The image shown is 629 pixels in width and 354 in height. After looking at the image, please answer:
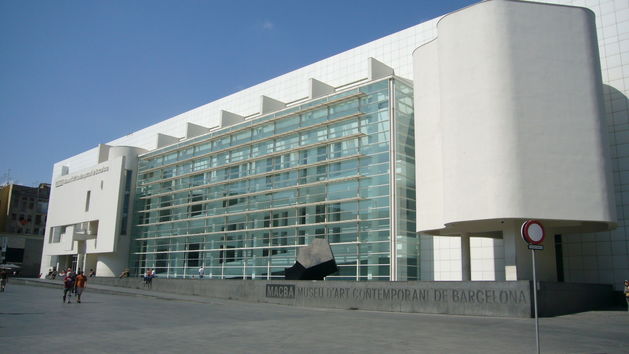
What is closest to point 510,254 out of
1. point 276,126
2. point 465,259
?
point 465,259

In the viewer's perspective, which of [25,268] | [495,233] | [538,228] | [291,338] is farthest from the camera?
[25,268]

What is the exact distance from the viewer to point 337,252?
3428 centimetres

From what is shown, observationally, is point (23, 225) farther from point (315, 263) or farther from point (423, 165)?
point (423, 165)

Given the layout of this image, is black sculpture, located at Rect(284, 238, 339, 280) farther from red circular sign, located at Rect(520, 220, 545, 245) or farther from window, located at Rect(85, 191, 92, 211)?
window, located at Rect(85, 191, 92, 211)

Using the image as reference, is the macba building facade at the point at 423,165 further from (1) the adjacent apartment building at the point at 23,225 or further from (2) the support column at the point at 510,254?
(1) the adjacent apartment building at the point at 23,225

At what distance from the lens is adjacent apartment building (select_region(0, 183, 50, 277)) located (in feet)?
281

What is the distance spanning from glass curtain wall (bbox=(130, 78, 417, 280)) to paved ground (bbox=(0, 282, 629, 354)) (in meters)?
Answer: 14.7

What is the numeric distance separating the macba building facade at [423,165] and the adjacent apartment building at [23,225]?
40.3m

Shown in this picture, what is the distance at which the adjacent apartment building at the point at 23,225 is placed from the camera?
8550cm

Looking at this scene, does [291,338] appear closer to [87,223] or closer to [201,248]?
[201,248]

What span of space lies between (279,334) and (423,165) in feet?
60.4

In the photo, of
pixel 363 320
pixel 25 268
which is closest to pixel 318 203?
pixel 363 320

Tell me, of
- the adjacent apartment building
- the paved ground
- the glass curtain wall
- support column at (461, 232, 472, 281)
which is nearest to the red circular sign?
the paved ground

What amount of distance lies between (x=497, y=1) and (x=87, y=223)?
4928 centimetres
